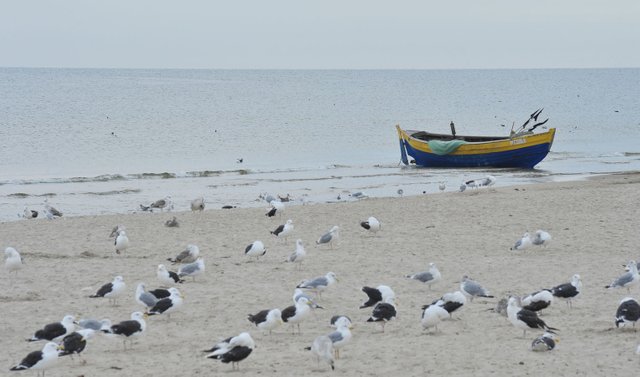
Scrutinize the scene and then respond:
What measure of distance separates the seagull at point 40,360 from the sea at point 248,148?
1602 centimetres

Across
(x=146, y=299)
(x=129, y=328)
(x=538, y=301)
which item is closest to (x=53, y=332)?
(x=129, y=328)

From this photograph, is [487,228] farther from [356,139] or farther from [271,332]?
[356,139]

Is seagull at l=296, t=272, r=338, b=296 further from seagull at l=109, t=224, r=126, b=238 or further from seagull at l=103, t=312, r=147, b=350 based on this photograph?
seagull at l=109, t=224, r=126, b=238

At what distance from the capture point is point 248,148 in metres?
49.9

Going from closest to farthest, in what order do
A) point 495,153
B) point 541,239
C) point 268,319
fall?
point 268,319
point 541,239
point 495,153

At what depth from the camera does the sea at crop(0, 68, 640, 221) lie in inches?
1208

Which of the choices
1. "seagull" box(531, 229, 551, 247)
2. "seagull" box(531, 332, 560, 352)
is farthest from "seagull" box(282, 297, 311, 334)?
"seagull" box(531, 229, 551, 247)

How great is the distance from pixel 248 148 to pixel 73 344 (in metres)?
40.5

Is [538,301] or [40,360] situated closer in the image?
[40,360]

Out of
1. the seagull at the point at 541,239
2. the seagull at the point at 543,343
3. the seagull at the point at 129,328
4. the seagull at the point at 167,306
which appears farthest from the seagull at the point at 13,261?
the seagull at the point at 541,239

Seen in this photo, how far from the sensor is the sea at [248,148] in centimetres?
3067

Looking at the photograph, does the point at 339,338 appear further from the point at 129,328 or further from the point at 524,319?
the point at 129,328

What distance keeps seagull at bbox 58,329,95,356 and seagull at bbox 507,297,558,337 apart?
4.82 m

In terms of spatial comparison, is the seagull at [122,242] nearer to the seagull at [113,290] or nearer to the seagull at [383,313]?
the seagull at [113,290]
